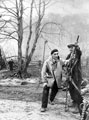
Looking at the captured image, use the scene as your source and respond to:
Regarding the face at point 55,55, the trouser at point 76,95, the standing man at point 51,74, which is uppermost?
the face at point 55,55

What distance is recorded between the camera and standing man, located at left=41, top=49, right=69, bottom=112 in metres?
6.93

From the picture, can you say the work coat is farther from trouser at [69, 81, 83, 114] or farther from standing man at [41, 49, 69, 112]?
trouser at [69, 81, 83, 114]

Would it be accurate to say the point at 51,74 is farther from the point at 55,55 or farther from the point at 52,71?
the point at 55,55

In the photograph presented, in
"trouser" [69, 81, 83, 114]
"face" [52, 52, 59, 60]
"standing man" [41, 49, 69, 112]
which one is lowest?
"trouser" [69, 81, 83, 114]

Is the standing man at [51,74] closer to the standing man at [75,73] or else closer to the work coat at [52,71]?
the work coat at [52,71]

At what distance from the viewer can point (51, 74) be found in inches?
276

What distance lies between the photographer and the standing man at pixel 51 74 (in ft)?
22.7

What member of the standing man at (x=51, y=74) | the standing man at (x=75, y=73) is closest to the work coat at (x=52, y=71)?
the standing man at (x=51, y=74)

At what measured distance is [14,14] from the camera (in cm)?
2131

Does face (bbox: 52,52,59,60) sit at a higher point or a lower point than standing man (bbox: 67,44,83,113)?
higher

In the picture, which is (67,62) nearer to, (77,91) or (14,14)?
(77,91)

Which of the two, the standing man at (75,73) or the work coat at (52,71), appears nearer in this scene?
the standing man at (75,73)

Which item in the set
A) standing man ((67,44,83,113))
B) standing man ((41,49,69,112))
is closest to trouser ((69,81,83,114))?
standing man ((67,44,83,113))

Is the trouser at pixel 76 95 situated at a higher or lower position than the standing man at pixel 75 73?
lower
